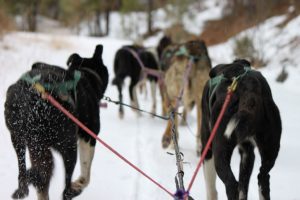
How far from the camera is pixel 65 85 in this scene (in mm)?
3879

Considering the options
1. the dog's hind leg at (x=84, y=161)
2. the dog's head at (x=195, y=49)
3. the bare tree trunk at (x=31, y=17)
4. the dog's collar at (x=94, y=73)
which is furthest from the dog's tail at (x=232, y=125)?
the bare tree trunk at (x=31, y=17)

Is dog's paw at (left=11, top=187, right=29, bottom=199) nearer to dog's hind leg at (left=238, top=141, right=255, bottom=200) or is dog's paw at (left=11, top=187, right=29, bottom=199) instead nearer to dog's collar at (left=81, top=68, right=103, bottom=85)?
dog's collar at (left=81, top=68, right=103, bottom=85)

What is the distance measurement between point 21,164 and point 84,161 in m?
1.01

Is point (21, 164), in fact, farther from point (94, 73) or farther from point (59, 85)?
point (94, 73)

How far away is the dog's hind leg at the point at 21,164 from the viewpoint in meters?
3.88

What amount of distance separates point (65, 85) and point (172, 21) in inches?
1587

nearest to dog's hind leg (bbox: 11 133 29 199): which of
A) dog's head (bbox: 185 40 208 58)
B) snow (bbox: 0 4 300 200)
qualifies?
snow (bbox: 0 4 300 200)

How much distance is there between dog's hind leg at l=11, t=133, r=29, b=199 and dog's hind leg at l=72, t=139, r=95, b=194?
2.25ft

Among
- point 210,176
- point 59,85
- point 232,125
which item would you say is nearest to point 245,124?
point 232,125

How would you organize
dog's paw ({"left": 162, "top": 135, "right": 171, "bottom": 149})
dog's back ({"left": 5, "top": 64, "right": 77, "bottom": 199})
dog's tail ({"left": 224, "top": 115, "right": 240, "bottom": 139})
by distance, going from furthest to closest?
dog's paw ({"left": 162, "top": 135, "right": 171, "bottom": 149}) → dog's back ({"left": 5, "top": 64, "right": 77, "bottom": 199}) → dog's tail ({"left": 224, "top": 115, "right": 240, "bottom": 139})

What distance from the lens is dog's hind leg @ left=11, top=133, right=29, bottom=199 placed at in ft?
12.7

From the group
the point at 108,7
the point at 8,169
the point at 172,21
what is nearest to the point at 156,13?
the point at 108,7

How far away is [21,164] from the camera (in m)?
4.03

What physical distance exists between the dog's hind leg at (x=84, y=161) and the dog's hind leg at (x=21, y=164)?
0.69 m
